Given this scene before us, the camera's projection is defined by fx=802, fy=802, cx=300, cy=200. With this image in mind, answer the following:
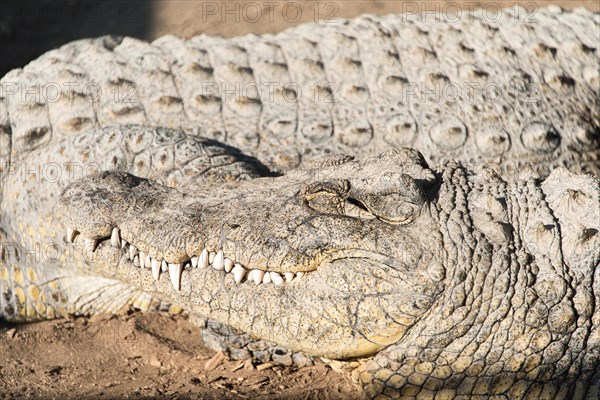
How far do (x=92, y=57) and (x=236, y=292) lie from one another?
8.39 ft

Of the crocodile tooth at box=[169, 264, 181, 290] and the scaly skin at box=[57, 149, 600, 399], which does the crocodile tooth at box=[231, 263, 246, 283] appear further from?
the crocodile tooth at box=[169, 264, 181, 290]

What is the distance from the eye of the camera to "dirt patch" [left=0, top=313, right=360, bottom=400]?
3.76m

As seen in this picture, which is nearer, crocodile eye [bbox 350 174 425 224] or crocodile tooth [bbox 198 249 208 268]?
crocodile eye [bbox 350 174 425 224]

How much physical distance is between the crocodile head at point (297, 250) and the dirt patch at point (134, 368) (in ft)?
1.67

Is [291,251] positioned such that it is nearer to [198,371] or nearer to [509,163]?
[198,371]

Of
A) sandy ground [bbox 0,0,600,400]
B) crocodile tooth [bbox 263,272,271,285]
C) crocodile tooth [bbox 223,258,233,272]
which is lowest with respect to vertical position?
sandy ground [bbox 0,0,600,400]

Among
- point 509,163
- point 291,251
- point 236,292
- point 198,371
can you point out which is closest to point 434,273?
point 291,251

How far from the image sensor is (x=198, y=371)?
13.2 feet

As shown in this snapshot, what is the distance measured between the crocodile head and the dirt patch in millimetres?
510

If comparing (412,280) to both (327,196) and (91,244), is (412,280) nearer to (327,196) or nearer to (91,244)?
(327,196)

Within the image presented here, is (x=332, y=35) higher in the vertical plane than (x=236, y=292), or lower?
higher

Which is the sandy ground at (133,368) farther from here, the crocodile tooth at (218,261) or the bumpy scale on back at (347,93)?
the bumpy scale on back at (347,93)

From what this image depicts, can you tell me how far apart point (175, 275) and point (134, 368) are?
0.85 meters

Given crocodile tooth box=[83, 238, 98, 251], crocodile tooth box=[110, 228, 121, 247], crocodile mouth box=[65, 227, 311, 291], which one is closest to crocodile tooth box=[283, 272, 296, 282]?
crocodile mouth box=[65, 227, 311, 291]
